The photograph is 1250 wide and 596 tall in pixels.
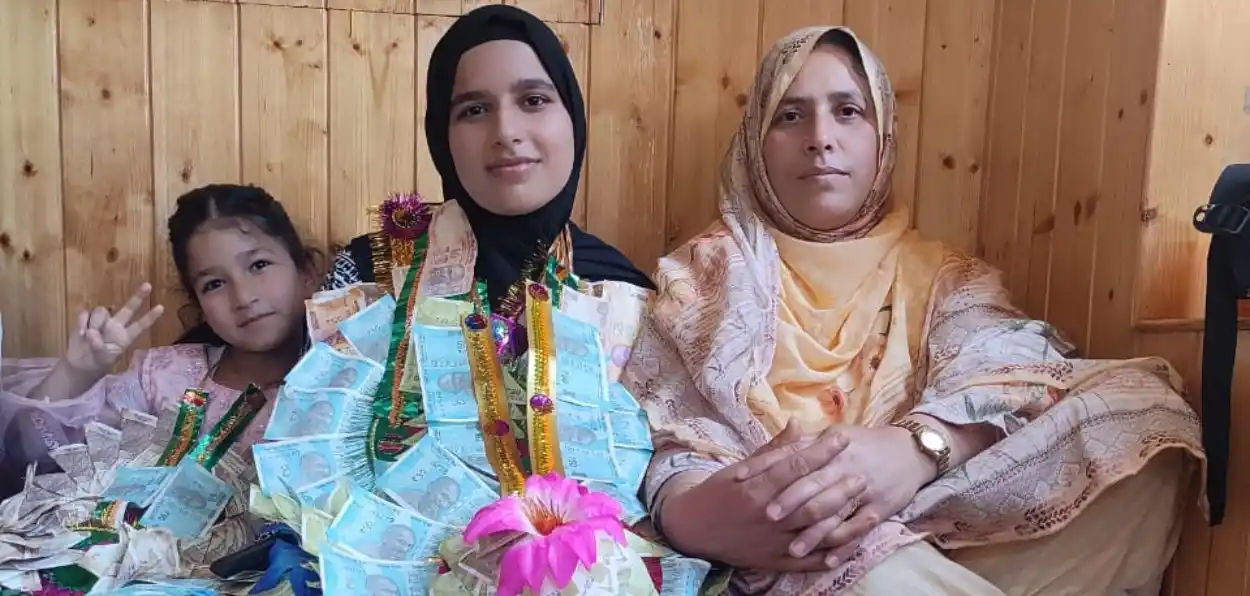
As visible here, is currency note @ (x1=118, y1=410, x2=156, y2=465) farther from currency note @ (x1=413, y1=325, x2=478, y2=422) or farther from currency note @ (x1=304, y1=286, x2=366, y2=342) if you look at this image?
currency note @ (x1=413, y1=325, x2=478, y2=422)

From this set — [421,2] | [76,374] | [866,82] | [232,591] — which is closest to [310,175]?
[421,2]

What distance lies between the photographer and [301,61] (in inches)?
58.5

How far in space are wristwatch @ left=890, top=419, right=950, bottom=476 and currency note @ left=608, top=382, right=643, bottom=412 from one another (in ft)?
1.09

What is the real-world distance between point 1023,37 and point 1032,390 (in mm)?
657

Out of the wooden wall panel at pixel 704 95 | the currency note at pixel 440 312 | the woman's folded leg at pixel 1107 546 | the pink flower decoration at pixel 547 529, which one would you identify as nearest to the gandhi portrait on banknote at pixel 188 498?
the currency note at pixel 440 312

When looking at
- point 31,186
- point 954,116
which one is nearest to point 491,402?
point 31,186

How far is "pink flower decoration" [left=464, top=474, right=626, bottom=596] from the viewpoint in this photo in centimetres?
86

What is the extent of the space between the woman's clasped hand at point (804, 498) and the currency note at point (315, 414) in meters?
0.43

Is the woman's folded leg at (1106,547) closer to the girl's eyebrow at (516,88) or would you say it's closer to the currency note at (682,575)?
the currency note at (682,575)

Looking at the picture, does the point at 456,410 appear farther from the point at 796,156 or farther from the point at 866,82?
the point at 866,82

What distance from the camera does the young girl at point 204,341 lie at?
1.29 m

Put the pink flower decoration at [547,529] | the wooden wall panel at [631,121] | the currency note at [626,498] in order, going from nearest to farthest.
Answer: the pink flower decoration at [547,529] < the currency note at [626,498] < the wooden wall panel at [631,121]

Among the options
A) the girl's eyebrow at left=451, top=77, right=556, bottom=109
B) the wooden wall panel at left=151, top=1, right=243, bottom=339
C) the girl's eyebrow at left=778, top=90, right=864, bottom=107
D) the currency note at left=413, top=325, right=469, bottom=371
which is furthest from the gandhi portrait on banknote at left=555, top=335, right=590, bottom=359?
the wooden wall panel at left=151, top=1, right=243, bottom=339

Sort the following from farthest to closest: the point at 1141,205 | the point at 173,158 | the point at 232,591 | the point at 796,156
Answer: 1. the point at 173,158
2. the point at 796,156
3. the point at 1141,205
4. the point at 232,591
